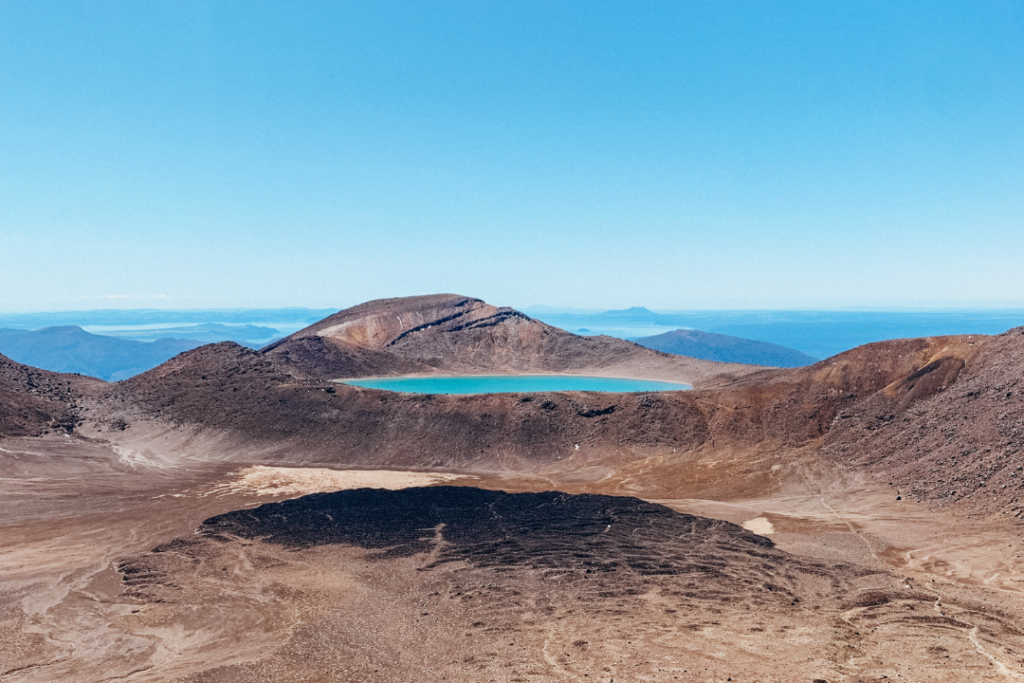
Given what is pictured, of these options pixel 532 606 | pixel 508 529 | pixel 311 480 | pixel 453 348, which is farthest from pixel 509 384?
pixel 532 606

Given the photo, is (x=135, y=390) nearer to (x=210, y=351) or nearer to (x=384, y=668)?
(x=210, y=351)

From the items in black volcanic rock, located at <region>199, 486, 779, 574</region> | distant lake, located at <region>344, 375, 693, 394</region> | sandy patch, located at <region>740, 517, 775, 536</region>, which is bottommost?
sandy patch, located at <region>740, 517, 775, 536</region>

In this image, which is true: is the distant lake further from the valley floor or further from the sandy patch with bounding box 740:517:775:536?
the sandy patch with bounding box 740:517:775:536

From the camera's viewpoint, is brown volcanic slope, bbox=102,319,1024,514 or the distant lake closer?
brown volcanic slope, bbox=102,319,1024,514

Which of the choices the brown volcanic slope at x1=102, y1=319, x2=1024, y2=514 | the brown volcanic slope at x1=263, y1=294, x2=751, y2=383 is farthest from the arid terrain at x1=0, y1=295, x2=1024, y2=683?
the brown volcanic slope at x1=263, y1=294, x2=751, y2=383

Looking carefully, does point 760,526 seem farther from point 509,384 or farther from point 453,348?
point 453,348

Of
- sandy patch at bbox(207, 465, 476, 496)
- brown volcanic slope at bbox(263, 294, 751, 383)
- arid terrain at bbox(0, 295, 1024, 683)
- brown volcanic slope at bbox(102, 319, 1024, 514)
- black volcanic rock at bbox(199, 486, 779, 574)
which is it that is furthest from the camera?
brown volcanic slope at bbox(263, 294, 751, 383)

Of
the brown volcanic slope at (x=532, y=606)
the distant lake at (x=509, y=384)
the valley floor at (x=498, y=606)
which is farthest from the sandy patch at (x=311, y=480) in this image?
the distant lake at (x=509, y=384)
